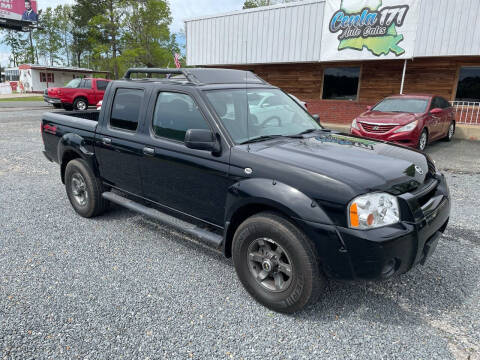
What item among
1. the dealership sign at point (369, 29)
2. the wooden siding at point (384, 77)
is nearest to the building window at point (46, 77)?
the wooden siding at point (384, 77)

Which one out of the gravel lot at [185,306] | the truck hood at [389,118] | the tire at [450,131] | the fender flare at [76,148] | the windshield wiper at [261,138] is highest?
the windshield wiper at [261,138]

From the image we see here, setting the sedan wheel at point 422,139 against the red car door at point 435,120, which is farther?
the red car door at point 435,120

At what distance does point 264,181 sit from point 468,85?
1356 cm

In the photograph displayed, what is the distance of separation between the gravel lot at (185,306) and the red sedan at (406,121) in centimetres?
471

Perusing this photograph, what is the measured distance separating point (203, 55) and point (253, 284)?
1730 cm

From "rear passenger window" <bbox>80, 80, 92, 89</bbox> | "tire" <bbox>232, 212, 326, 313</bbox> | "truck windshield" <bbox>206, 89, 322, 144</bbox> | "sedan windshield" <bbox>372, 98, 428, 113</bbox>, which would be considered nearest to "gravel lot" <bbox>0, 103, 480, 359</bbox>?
"tire" <bbox>232, 212, 326, 313</bbox>

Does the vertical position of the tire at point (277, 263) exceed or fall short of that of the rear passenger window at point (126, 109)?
it falls short

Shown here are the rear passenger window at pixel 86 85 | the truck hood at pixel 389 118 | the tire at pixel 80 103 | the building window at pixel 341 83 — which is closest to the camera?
the truck hood at pixel 389 118

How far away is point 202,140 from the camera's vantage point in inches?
114

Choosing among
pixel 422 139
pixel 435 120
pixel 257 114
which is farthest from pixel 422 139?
pixel 257 114

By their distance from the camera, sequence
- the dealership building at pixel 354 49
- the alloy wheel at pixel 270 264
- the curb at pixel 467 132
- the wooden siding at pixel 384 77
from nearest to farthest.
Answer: the alloy wheel at pixel 270 264, the dealership building at pixel 354 49, the curb at pixel 467 132, the wooden siding at pixel 384 77

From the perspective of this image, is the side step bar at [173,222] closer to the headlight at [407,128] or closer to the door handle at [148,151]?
the door handle at [148,151]

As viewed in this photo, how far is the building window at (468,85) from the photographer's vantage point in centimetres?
1266

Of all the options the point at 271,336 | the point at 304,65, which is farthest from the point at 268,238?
the point at 304,65
